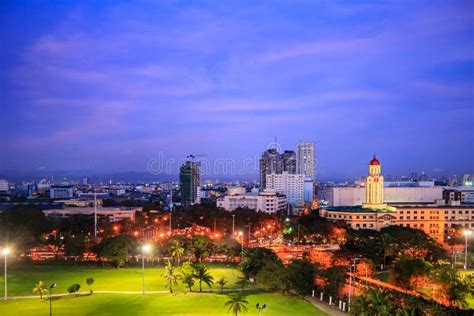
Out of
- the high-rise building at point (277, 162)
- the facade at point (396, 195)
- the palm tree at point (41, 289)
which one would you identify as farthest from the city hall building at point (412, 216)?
the high-rise building at point (277, 162)

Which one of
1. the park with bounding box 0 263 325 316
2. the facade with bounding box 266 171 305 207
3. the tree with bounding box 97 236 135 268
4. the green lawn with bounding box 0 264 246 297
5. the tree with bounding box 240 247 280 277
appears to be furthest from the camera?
the facade with bounding box 266 171 305 207

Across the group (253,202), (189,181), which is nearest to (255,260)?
(253,202)

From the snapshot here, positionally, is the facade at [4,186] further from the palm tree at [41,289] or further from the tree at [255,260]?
the tree at [255,260]

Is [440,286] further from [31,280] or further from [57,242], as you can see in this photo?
[57,242]

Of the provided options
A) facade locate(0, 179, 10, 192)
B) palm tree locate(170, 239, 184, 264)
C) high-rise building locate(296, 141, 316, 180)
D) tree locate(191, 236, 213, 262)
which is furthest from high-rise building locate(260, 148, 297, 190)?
palm tree locate(170, 239, 184, 264)

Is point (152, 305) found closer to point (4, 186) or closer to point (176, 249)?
point (176, 249)

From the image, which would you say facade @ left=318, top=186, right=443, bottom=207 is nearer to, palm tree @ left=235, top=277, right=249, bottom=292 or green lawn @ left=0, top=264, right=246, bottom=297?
green lawn @ left=0, top=264, right=246, bottom=297
